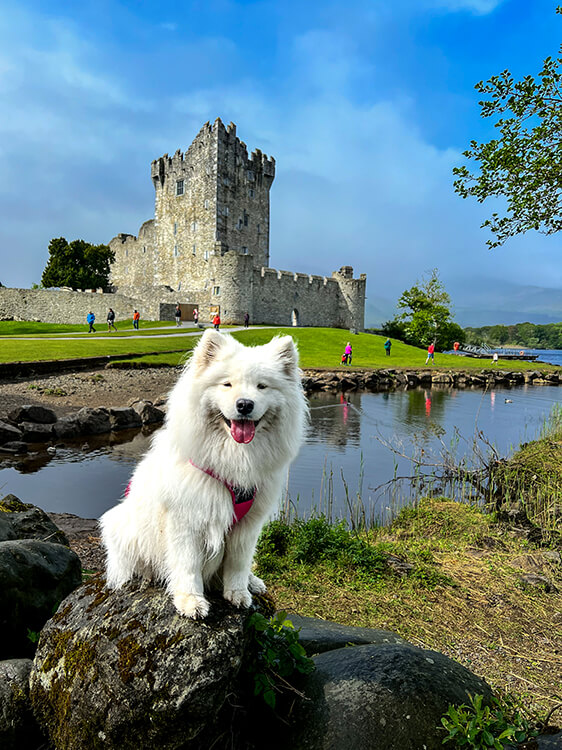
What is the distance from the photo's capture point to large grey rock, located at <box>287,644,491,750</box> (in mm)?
2393

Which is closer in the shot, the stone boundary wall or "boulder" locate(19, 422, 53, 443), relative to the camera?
"boulder" locate(19, 422, 53, 443)

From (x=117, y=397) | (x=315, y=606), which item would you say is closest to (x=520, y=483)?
(x=315, y=606)

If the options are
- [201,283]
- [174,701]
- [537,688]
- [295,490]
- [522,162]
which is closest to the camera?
[174,701]

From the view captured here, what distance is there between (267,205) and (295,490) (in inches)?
2314

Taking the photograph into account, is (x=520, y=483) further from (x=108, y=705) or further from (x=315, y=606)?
(x=108, y=705)

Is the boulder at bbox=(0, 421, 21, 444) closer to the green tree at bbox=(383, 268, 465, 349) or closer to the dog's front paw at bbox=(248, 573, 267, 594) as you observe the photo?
the dog's front paw at bbox=(248, 573, 267, 594)

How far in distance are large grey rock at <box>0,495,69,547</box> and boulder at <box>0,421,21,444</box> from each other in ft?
29.0

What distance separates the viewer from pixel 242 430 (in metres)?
2.61

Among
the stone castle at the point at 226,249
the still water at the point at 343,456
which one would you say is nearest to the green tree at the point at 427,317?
the stone castle at the point at 226,249

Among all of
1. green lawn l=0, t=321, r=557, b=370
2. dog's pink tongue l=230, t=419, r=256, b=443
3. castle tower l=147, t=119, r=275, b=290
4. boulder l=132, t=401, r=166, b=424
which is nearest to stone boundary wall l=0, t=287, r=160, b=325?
green lawn l=0, t=321, r=557, b=370

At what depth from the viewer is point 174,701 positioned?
87.6 inches

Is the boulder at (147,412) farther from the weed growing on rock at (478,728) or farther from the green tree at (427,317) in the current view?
the green tree at (427,317)

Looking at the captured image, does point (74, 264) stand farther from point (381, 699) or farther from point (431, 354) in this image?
point (381, 699)

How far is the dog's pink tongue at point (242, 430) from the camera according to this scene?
2594 millimetres
